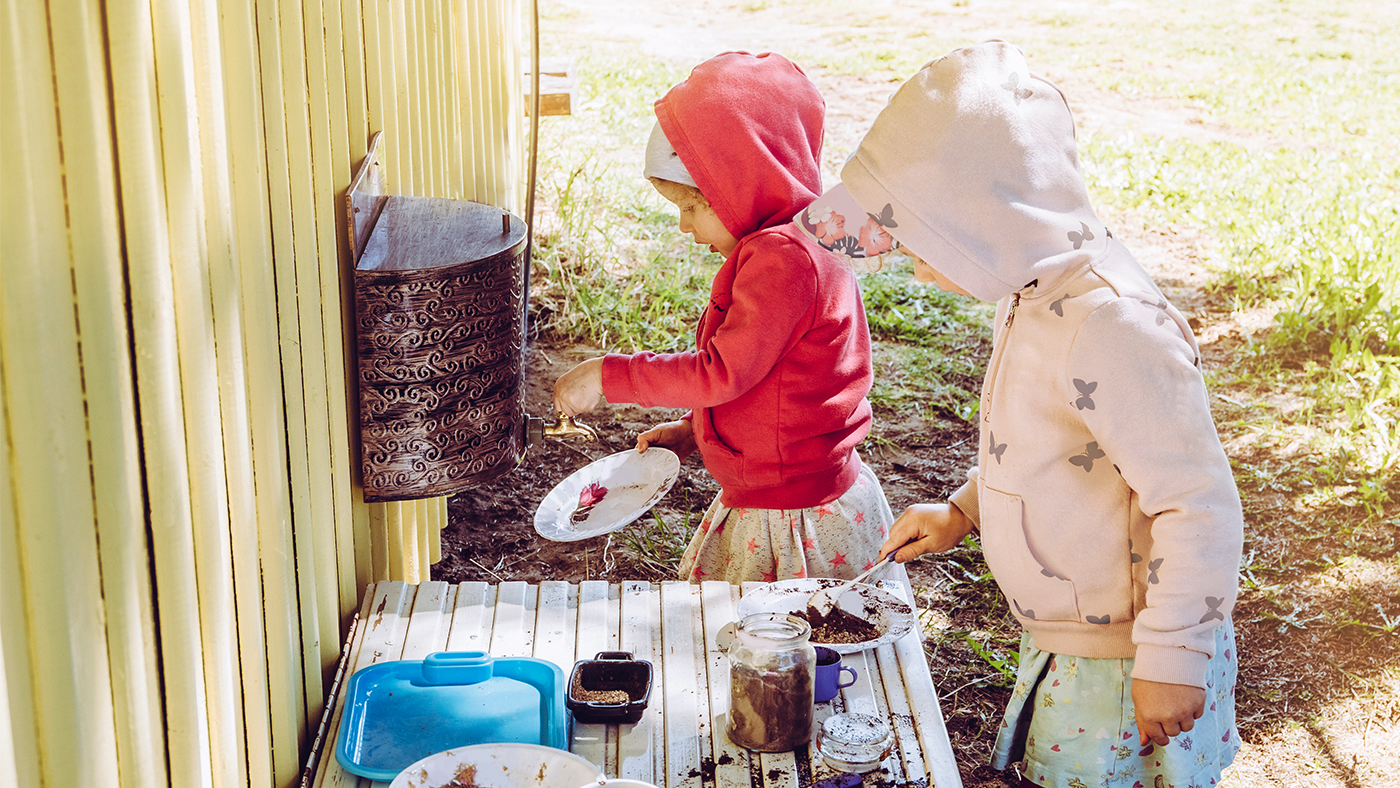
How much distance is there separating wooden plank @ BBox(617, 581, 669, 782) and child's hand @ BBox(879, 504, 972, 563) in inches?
17.5

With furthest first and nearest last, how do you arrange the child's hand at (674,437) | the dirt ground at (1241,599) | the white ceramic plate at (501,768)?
the dirt ground at (1241,599) < the child's hand at (674,437) < the white ceramic plate at (501,768)

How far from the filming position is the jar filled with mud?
64.2 inches

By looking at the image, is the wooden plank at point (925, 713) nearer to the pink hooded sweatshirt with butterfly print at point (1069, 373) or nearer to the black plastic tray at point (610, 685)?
the pink hooded sweatshirt with butterfly print at point (1069, 373)

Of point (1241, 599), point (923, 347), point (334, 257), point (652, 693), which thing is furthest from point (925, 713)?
point (923, 347)

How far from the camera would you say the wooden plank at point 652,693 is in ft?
5.45

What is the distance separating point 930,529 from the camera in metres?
2.03

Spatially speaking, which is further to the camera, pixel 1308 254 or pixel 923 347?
pixel 1308 254

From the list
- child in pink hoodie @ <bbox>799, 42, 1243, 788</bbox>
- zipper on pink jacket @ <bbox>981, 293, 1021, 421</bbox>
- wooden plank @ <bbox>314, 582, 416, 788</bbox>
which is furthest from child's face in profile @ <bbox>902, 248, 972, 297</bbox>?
wooden plank @ <bbox>314, 582, 416, 788</bbox>

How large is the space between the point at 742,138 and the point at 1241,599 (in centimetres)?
226

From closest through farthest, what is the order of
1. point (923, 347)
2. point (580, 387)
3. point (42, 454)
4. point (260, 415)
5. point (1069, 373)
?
point (42, 454), point (260, 415), point (1069, 373), point (580, 387), point (923, 347)

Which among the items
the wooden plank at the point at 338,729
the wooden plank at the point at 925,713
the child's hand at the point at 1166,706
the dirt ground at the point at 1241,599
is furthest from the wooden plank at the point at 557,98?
the child's hand at the point at 1166,706

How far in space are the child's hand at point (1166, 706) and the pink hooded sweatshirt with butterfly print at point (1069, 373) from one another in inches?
0.5

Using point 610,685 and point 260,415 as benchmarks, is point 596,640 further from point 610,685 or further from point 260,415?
point 260,415

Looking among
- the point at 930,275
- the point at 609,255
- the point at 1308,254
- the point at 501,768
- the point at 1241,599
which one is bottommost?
the point at 1241,599
